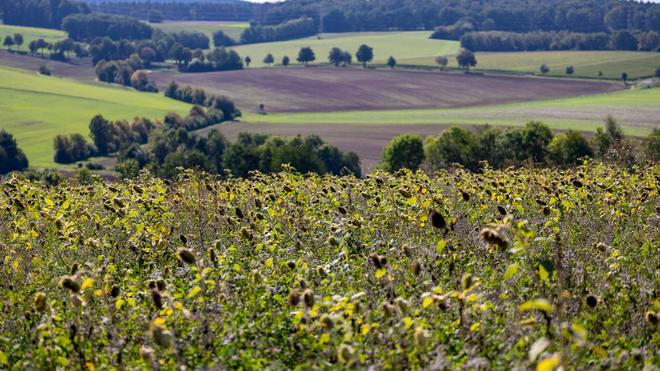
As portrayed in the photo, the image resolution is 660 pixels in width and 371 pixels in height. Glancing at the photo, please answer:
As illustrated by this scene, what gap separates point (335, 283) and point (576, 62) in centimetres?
16778

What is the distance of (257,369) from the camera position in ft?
21.9

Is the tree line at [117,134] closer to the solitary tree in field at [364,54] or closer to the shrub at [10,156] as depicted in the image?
the shrub at [10,156]

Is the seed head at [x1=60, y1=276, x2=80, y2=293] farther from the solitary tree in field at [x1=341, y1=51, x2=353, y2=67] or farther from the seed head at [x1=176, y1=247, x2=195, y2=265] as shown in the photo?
the solitary tree in field at [x1=341, y1=51, x2=353, y2=67]

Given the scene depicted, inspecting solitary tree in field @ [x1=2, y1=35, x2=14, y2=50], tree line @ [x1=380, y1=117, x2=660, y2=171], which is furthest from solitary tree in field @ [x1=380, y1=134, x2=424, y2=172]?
solitary tree in field @ [x1=2, y1=35, x2=14, y2=50]

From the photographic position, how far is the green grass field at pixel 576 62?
153 m

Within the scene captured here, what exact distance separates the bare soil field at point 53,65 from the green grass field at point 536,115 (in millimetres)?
50453

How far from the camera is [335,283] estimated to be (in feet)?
27.5

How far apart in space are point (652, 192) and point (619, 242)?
1.66 meters

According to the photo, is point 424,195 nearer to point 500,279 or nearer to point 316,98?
point 500,279

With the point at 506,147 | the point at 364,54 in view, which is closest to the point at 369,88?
the point at 364,54

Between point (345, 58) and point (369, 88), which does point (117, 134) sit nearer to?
point (369, 88)

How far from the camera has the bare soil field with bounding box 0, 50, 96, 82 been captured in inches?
6255

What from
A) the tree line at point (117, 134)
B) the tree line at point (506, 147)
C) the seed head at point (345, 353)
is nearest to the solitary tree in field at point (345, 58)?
the tree line at point (117, 134)

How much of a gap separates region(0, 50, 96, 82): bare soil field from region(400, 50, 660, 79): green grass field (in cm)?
6044
